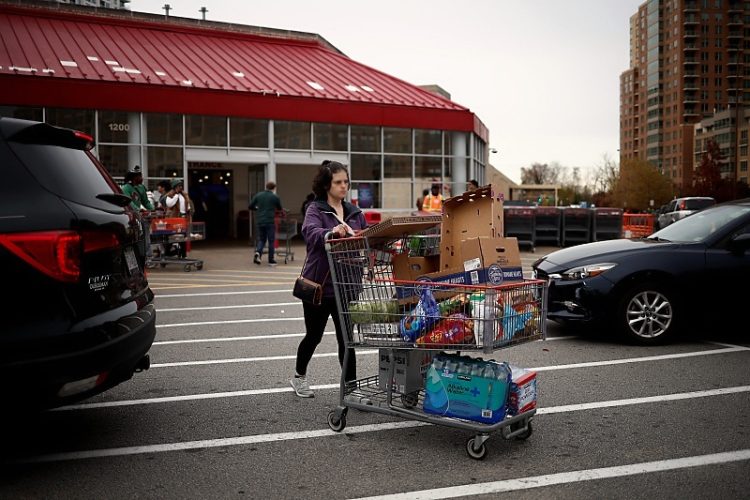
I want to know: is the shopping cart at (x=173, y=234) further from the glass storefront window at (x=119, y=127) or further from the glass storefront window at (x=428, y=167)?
the glass storefront window at (x=428, y=167)

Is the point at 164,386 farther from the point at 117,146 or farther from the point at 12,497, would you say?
the point at 117,146

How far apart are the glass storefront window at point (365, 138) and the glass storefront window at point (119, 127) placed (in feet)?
26.8

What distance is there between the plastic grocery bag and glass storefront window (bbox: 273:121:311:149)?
937 inches

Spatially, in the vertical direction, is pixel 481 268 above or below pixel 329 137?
below

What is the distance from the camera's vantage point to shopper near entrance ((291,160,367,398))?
5719 millimetres

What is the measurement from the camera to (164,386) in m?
6.61

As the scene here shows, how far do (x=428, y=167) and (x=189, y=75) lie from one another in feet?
33.4

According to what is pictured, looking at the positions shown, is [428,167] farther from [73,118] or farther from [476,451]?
[476,451]

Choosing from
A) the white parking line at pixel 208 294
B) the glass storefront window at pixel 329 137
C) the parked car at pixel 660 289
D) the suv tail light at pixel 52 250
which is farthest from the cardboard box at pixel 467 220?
the glass storefront window at pixel 329 137

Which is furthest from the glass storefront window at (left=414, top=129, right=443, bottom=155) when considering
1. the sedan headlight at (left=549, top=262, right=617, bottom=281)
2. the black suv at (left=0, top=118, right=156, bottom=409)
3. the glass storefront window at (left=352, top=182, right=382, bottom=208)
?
the black suv at (left=0, top=118, right=156, bottom=409)

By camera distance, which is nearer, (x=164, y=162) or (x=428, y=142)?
(x=164, y=162)

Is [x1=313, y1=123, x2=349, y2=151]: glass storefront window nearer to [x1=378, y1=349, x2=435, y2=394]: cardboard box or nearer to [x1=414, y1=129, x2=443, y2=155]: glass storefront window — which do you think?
[x1=414, y1=129, x2=443, y2=155]: glass storefront window

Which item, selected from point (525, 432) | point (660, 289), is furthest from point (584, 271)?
point (525, 432)

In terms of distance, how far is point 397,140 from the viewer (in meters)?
30.8
